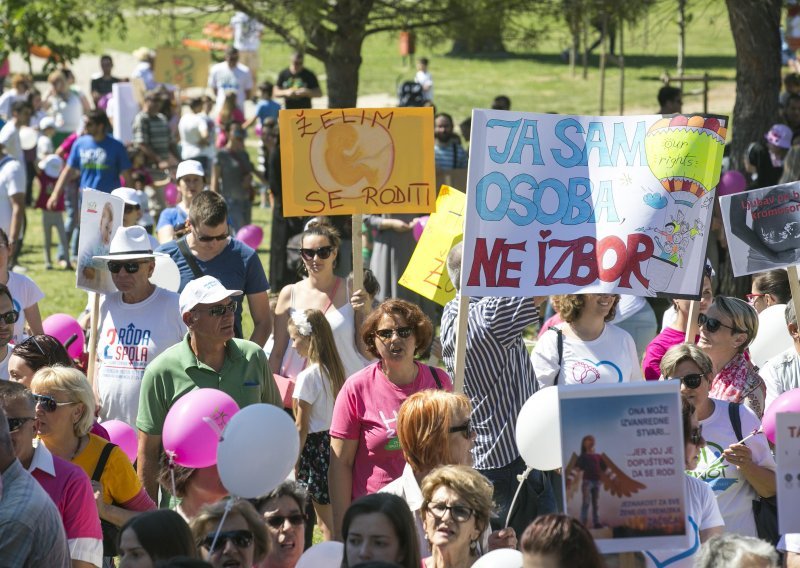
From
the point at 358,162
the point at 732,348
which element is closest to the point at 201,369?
the point at 358,162

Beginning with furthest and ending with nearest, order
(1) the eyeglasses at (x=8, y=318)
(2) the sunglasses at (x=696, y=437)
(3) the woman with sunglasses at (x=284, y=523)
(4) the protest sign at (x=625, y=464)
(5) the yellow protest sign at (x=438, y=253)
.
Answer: (5) the yellow protest sign at (x=438, y=253)
(1) the eyeglasses at (x=8, y=318)
(2) the sunglasses at (x=696, y=437)
(3) the woman with sunglasses at (x=284, y=523)
(4) the protest sign at (x=625, y=464)

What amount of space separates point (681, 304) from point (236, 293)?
255 cm

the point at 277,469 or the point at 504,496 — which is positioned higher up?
the point at 277,469

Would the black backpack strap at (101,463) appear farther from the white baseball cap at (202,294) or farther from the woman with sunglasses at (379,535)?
the woman with sunglasses at (379,535)

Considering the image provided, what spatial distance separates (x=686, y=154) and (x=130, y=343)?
9.24 feet

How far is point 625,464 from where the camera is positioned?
4.21 meters

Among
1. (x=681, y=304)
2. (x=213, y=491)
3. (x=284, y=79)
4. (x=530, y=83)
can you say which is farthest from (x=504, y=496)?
(x=530, y=83)

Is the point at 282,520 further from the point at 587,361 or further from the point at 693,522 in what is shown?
the point at 587,361

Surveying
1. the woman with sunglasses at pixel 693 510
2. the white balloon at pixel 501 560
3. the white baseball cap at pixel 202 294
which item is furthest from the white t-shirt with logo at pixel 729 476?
the white baseball cap at pixel 202 294

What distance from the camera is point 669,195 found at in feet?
20.2

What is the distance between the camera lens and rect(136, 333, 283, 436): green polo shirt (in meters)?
5.86

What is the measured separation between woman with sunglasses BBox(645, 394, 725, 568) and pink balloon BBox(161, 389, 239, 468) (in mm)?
1670

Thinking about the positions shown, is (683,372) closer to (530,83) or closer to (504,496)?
(504,496)

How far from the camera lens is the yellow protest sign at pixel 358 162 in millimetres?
7141
